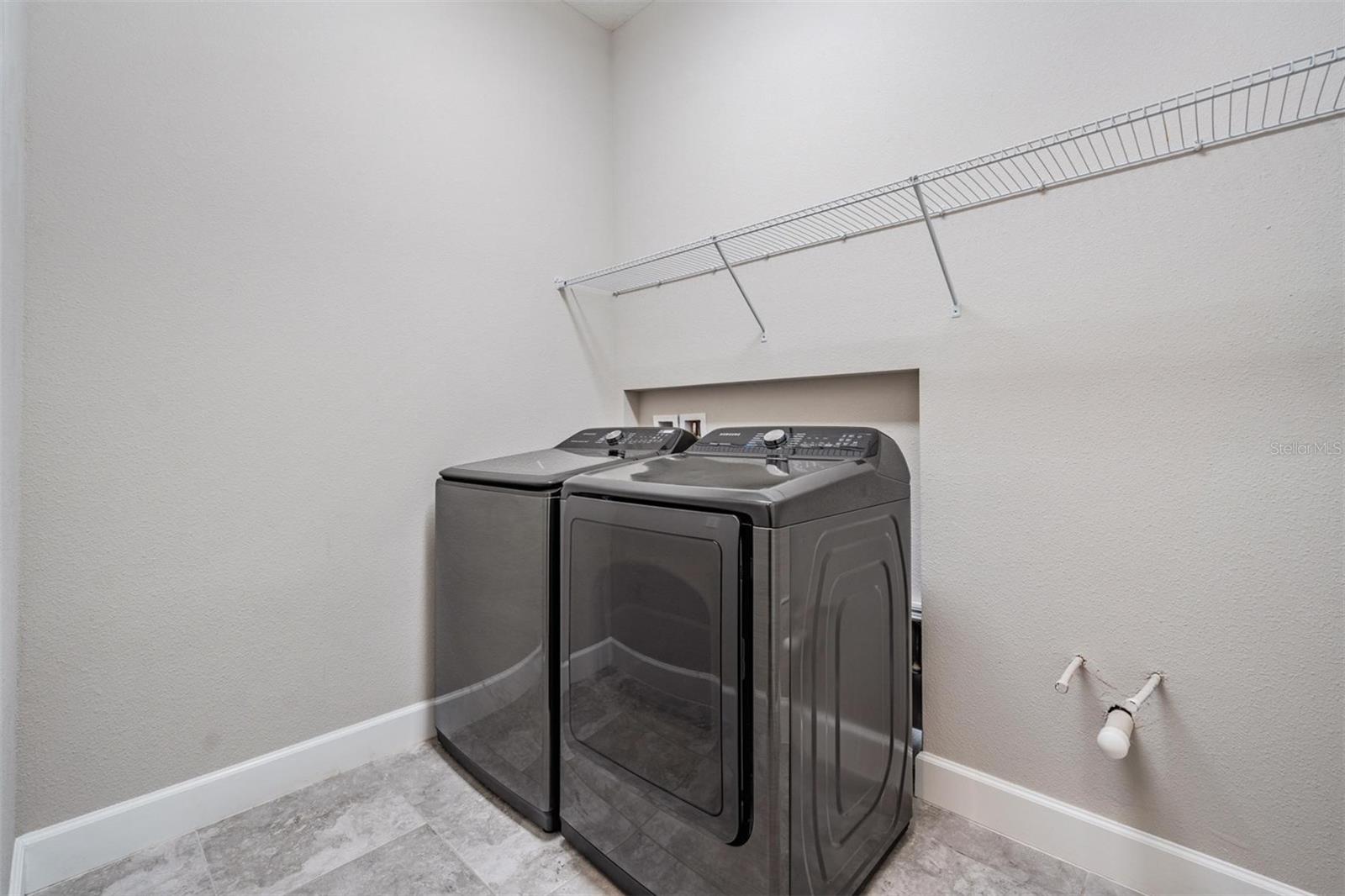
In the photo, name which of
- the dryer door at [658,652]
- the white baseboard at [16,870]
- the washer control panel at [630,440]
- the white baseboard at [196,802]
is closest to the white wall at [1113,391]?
the washer control panel at [630,440]

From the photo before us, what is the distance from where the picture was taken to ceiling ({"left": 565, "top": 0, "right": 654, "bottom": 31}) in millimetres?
2311

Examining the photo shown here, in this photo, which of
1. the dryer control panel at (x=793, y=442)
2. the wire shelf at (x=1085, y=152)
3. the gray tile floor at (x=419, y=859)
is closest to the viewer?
the wire shelf at (x=1085, y=152)

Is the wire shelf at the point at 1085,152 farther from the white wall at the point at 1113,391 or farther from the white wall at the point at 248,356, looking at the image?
A: the white wall at the point at 248,356

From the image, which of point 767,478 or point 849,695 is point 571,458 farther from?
point 849,695

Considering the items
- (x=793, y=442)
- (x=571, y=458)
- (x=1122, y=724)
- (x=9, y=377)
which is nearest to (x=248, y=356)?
(x=9, y=377)

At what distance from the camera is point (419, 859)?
1.34 meters

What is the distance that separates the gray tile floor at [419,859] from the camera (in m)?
1.25

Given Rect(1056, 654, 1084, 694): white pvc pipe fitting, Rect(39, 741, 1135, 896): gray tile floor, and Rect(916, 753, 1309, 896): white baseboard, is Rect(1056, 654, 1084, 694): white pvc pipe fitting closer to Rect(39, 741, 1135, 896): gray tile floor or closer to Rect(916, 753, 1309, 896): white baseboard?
Rect(916, 753, 1309, 896): white baseboard

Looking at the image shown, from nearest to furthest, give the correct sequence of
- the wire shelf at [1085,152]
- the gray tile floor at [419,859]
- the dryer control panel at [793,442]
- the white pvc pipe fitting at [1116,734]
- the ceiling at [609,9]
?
the wire shelf at [1085,152] < the white pvc pipe fitting at [1116,734] < the gray tile floor at [419,859] < the dryer control panel at [793,442] < the ceiling at [609,9]

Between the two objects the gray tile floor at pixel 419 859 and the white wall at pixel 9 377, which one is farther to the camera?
the gray tile floor at pixel 419 859

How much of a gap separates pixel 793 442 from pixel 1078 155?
3.11 ft

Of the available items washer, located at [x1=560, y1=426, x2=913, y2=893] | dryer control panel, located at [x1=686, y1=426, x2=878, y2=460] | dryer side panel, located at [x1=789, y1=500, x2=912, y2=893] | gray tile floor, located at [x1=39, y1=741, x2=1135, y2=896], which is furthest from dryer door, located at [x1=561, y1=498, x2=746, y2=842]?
dryer control panel, located at [x1=686, y1=426, x2=878, y2=460]

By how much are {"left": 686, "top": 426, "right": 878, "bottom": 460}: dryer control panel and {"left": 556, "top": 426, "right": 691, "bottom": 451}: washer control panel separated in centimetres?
13

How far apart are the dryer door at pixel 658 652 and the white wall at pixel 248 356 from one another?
809 millimetres
